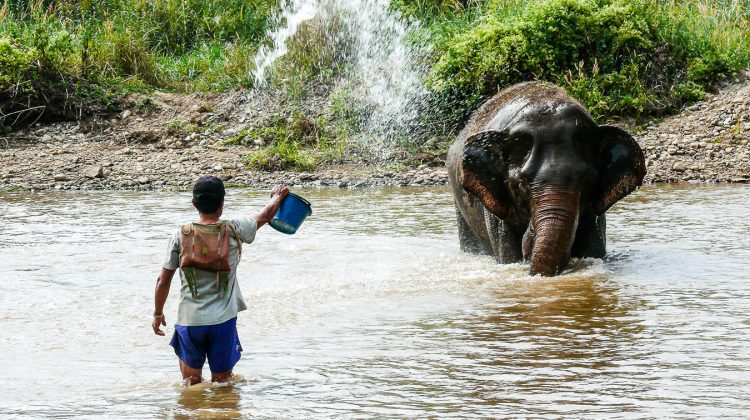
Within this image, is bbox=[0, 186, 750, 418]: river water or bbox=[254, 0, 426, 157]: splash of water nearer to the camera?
bbox=[0, 186, 750, 418]: river water

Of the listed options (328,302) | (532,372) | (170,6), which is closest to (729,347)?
(532,372)

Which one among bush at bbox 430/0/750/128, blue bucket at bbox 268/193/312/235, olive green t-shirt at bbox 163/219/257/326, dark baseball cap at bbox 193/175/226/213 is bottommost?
olive green t-shirt at bbox 163/219/257/326

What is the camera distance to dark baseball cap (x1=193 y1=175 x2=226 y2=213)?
5508 mm

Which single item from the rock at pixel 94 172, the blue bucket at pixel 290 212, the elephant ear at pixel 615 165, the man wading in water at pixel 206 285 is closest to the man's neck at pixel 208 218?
the man wading in water at pixel 206 285

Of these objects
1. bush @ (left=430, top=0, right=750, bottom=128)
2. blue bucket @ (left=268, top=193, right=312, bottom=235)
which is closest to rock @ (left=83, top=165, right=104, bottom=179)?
bush @ (left=430, top=0, right=750, bottom=128)

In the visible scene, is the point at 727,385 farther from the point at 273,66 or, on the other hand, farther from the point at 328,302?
the point at 273,66

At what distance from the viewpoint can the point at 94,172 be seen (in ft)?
54.1

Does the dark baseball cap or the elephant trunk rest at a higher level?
the dark baseball cap

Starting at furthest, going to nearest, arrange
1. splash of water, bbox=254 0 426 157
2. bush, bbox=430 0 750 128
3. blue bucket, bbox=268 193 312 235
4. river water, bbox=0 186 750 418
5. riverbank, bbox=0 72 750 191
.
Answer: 1. splash of water, bbox=254 0 426 157
2. bush, bbox=430 0 750 128
3. riverbank, bbox=0 72 750 191
4. blue bucket, bbox=268 193 312 235
5. river water, bbox=0 186 750 418

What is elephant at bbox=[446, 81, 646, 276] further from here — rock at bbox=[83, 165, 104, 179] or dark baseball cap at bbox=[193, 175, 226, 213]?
rock at bbox=[83, 165, 104, 179]

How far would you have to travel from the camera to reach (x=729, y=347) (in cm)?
614

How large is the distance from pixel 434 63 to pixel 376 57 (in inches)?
60.8

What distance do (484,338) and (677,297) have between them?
1.82 m

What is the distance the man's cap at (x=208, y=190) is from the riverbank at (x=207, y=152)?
10.5m
